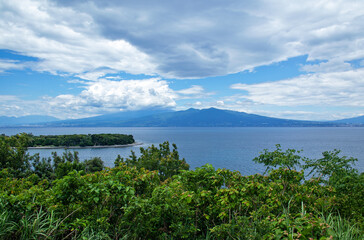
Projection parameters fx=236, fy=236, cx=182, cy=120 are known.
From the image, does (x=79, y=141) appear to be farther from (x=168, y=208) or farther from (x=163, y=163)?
(x=168, y=208)

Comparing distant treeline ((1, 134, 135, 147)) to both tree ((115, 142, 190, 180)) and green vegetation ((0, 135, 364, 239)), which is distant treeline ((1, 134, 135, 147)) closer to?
tree ((115, 142, 190, 180))

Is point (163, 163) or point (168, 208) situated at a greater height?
point (168, 208)

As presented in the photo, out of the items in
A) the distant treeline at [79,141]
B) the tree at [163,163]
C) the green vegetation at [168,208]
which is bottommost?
the distant treeline at [79,141]

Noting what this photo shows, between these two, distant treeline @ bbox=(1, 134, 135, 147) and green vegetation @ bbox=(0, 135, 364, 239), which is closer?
green vegetation @ bbox=(0, 135, 364, 239)

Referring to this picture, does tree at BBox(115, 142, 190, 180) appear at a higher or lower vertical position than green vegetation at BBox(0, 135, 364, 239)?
lower

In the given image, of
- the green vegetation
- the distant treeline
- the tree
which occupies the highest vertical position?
the green vegetation

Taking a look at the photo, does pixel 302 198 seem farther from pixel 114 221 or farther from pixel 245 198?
pixel 114 221

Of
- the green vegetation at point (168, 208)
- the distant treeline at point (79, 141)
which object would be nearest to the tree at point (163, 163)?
the green vegetation at point (168, 208)

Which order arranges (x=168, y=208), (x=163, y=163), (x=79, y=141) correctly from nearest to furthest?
(x=168, y=208), (x=163, y=163), (x=79, y=141)

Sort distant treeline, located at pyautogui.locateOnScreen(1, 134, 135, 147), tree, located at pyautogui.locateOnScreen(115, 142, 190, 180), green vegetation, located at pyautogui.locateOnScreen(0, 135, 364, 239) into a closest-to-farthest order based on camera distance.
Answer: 1. green vegetation, located at pyautogui.locateOnScreen(0, 135, 364, 239)
2. tree, located at pyautogui.locateOnScreen(115, 142, 190, 180)
3. distant treeline, located at pyautogui.locateOnScreen(1, 134, 135, 147)

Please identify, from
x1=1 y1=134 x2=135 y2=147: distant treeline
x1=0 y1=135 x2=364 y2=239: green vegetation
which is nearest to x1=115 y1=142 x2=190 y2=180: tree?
x1=0 y1=135 x2=364 y2=239: green vegetation

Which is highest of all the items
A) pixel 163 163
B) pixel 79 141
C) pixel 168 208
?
pixel 168 208

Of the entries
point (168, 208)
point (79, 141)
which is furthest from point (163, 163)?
point (79, 141)

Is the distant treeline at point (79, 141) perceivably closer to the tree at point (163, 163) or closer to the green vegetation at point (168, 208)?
the tree at point (163, 163)
